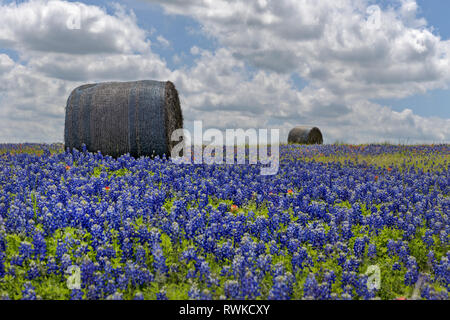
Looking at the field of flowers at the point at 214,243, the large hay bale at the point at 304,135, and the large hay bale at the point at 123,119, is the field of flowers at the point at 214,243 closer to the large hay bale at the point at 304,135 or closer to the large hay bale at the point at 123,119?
the large hay bale at the point at 123,119

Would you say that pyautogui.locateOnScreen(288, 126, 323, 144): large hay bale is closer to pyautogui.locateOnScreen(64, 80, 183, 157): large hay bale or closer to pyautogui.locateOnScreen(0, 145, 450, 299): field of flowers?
pyautogui.locateOnScreen(64, 80, 183, 157): large hay bale

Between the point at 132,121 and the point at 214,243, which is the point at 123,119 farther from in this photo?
the point at 214,243

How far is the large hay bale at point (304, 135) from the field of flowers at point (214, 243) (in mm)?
20725

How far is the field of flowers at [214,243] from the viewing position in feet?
14.7

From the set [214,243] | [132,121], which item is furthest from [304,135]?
[214,243]

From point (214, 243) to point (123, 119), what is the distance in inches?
354

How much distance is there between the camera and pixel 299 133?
1188 inches

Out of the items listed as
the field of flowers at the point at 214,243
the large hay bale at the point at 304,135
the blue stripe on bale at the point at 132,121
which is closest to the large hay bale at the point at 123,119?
the blue stripe on bale at the point at 132,121
